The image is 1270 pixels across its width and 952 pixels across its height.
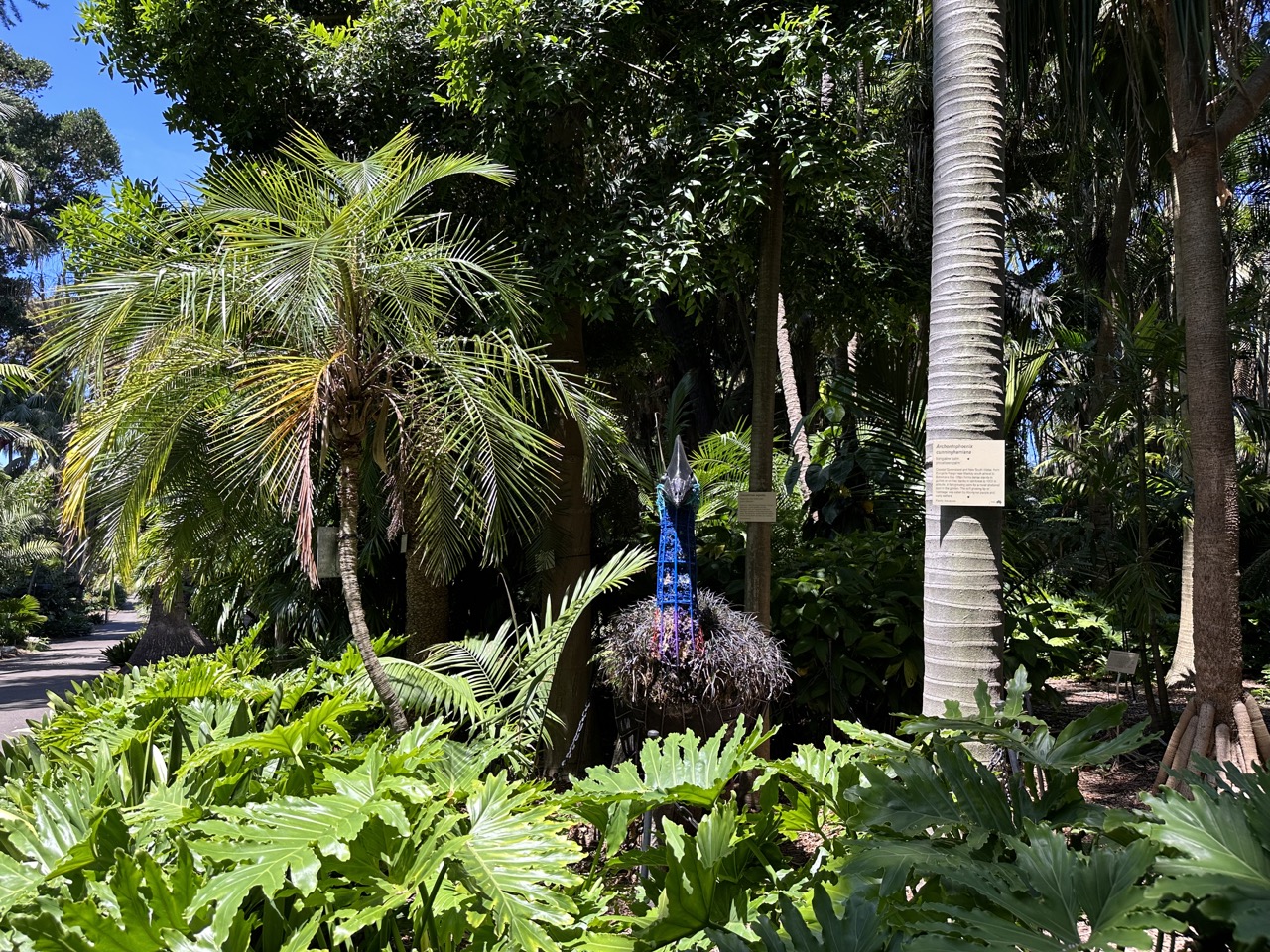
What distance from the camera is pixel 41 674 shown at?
54.5 feet

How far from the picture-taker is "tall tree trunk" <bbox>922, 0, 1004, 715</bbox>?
3.05m

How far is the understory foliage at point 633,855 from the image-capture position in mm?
1568

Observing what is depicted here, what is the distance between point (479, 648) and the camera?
4836mm

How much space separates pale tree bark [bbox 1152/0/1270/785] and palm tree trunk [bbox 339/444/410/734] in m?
3.53

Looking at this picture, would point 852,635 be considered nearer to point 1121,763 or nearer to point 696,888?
point 1121,763

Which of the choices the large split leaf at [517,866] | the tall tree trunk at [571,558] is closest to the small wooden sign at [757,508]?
the tall tree trunk at [571,558]

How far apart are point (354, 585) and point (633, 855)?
2.19 m

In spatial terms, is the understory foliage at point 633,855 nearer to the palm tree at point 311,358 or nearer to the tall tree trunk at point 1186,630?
the palm tree at point 311,358

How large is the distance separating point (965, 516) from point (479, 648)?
9.18ft

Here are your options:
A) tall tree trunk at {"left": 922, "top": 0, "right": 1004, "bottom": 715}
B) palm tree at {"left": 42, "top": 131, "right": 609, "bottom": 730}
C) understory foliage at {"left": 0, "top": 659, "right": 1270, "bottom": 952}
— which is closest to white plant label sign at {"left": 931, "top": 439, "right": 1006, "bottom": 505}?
tall tree trunk at {"left": 922, "top": 0, "right": 1004, "bottom": 715}

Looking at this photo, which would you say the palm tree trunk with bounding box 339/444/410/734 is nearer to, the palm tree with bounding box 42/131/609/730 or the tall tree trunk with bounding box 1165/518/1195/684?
the palm tree with bounding box 42/131/609/730


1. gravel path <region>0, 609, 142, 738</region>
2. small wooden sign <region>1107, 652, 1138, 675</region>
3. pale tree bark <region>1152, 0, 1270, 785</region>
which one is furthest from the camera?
gravel path <region>0, 609, 142, 738</region>

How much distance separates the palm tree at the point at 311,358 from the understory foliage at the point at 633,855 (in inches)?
54.2

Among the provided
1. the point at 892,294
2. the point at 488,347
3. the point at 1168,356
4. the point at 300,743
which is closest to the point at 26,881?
the point at 300,743
